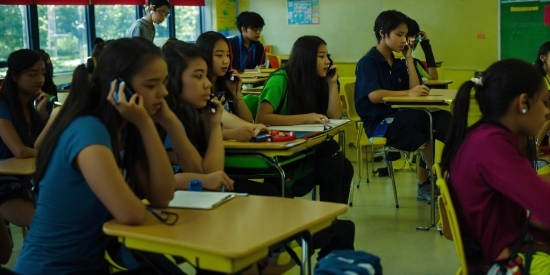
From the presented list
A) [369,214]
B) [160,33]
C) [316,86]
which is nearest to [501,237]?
[316,86]

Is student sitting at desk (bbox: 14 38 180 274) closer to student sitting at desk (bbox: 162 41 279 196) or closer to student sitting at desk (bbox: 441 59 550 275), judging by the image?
student sitting at desk (bbox: 162 41 279 196)

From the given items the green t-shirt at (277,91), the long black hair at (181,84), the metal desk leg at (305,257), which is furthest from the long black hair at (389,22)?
the metal desk leg at (305,257)

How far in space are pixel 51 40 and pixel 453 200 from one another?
6.04 metres

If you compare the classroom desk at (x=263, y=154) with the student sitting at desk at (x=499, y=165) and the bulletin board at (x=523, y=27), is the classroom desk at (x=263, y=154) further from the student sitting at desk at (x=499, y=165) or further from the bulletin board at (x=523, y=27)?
the bulletin board at (x=523, y=27)

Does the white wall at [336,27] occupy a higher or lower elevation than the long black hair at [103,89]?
higher

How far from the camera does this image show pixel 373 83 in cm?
507

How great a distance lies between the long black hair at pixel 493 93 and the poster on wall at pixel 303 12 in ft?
23.8

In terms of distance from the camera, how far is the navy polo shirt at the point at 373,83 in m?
5.07

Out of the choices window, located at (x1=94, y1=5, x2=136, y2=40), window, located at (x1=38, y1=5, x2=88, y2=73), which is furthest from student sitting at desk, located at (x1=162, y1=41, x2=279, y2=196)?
window, located at (x1=94, y1=5, x2=136, y2=40)

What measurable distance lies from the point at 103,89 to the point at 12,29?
5.30 m

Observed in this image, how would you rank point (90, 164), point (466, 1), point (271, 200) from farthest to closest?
point (466, 1) < point (271, 200) < point (90, 164)

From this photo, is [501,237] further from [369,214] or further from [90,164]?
[369,214]

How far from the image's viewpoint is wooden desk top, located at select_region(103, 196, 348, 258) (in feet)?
6.29

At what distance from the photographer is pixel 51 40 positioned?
24.8 ft
